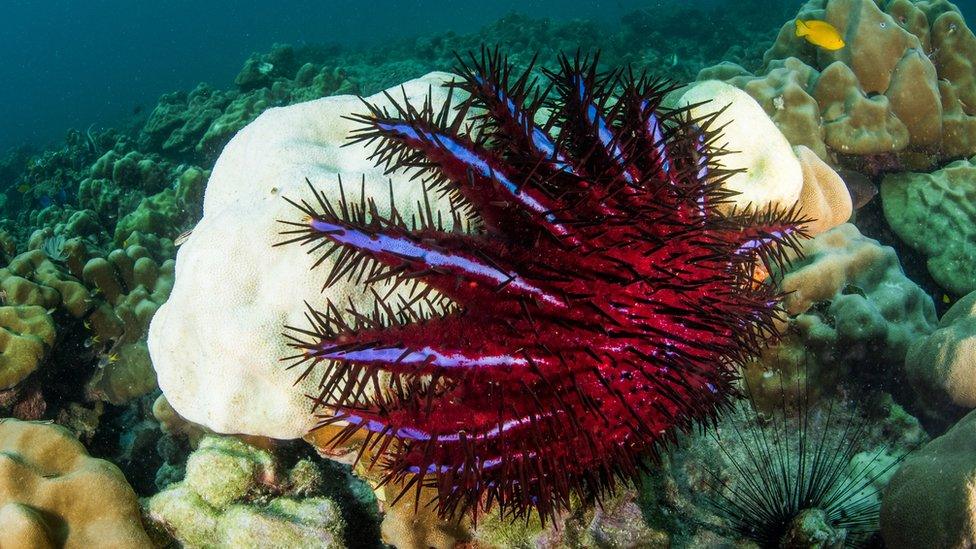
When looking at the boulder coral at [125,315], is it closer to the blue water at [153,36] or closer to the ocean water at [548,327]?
the ocean water at [548,327]

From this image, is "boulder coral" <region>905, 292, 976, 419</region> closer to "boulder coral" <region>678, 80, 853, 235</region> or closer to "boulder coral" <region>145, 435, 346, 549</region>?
"boulder coral" <region>678, 80, 853, 235</region>

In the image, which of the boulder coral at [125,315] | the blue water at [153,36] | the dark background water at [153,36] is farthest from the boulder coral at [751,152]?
the dark background water at [153,36]

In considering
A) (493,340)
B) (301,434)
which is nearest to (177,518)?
(301,434)

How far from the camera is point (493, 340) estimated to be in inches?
71.8

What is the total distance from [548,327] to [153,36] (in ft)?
318

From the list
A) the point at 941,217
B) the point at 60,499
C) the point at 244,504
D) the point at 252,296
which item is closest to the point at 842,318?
the point at 941,217

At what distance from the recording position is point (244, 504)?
285 centimetres

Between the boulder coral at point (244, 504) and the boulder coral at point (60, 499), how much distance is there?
155mm

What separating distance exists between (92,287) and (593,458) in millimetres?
6640

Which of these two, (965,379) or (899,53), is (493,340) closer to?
(965,379)

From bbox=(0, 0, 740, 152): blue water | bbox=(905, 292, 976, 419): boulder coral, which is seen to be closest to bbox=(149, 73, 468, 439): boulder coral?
bbox=(905, 292, 976, 419): boulder coral

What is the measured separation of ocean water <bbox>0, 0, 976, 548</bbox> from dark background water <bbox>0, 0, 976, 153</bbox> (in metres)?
45.3

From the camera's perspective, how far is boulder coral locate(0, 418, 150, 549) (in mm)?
2723

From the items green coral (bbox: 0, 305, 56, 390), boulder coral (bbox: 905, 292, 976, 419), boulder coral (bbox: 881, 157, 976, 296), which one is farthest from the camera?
boulder coral (bbox: 881, 157, 976, 296)
